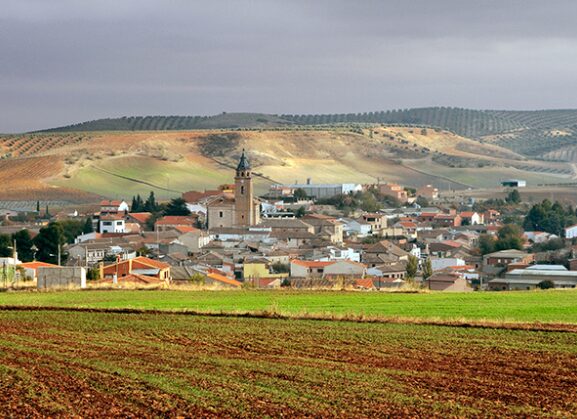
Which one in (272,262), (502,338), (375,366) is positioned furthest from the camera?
(272,262)

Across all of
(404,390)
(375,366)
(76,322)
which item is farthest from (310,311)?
(404,390)

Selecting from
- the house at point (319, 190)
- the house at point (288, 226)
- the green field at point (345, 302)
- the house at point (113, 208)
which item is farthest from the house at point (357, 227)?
the green field at point (345, 302)

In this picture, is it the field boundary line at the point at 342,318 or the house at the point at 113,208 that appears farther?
the house at the point at 113,208

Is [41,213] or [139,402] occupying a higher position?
[139,402]

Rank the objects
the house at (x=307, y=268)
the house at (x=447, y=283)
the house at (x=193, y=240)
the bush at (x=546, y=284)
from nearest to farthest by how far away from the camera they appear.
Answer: the bush at (x=546, y=284) < the house at (x=447, y=283) < the house at (x=307, y=268) < the house at (x=193, y=240)

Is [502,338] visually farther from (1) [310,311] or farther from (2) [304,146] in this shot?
(2) [304,146]

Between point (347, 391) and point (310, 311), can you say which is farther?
point (310, 311)

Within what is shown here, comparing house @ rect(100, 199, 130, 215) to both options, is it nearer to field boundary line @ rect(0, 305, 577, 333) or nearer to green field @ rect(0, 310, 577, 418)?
field boundary line @ rect(0, 305, 577, 333)

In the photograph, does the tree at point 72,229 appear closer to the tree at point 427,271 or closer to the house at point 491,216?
the tree at point 427,271
